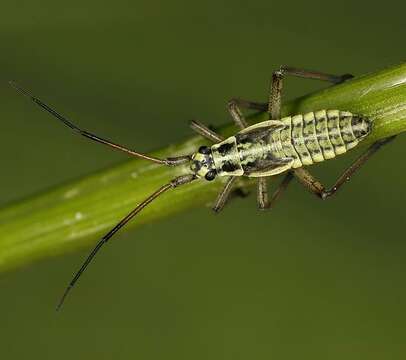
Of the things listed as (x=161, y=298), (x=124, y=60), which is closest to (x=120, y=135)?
(x=124, y=60)

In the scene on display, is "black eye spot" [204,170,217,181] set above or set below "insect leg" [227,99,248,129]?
below

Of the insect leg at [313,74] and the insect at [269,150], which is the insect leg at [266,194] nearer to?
the insect at [269,150]

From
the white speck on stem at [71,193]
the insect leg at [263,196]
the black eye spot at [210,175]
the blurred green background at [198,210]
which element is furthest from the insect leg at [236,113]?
the white speck on stem at [71,193]

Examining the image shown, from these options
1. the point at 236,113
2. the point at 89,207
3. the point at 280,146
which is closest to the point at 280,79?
the point at 236,113

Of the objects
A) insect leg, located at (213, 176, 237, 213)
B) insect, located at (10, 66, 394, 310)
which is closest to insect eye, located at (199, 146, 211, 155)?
insect, located at (10, 66, 394, 310)

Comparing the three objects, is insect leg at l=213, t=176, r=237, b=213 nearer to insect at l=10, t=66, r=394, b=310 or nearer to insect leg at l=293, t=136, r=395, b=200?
insect at l=10, t=66, r=394, b=310

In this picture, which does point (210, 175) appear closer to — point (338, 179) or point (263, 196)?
point (263, 196)
